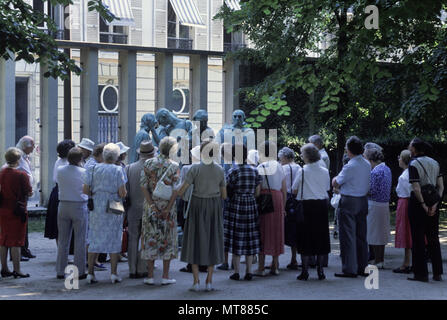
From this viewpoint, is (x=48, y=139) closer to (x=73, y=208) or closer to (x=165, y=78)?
(x=165, y=78)

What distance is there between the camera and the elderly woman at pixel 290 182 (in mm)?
10727

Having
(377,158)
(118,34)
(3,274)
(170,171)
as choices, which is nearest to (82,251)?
(3,274)

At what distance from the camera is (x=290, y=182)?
10766mm

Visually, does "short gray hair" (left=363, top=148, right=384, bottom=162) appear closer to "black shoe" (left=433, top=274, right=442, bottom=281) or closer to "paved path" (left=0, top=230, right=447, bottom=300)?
"paved path" (left=0, top=230, right=447, bottom=300)

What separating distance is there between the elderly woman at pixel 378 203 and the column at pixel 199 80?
13.3 metres

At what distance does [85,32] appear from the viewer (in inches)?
906

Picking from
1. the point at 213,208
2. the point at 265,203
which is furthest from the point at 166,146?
the point at 265,203

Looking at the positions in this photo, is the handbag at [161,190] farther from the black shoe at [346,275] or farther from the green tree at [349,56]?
the black shoe at [346,275]

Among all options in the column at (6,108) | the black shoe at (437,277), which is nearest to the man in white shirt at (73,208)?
the black shoe at (437,277)

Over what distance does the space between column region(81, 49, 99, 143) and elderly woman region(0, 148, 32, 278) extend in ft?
39.7

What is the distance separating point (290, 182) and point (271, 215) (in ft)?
2.39
